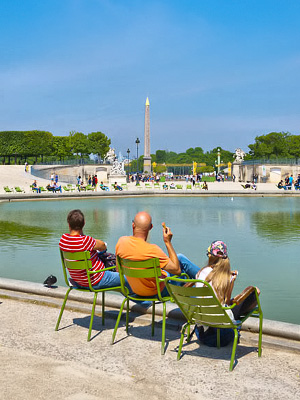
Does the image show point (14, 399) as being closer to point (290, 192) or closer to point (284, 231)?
point (284, 231)

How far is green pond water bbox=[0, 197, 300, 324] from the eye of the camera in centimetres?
842

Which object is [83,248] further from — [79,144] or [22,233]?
[79,144]

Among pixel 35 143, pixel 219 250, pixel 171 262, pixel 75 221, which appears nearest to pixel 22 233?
pixel 75 221

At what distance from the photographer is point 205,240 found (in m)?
13.3

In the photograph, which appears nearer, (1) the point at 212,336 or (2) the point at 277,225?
(1) the point at 212,336

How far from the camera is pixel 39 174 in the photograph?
6069 centimetres

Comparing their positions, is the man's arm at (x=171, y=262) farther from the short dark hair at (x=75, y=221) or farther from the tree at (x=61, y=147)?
the tree at (x=61, y=147)

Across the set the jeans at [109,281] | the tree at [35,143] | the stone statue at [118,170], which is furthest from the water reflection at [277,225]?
the tree at [35,143]

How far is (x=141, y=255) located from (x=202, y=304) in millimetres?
789

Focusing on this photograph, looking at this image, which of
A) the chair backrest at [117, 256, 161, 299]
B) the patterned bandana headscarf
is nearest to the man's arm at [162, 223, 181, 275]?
the chair backrest at [117, 256, 161, 299]

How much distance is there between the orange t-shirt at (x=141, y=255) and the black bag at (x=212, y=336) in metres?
0.54

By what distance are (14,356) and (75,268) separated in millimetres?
1015

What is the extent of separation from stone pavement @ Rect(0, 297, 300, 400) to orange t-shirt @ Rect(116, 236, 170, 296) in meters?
0.49

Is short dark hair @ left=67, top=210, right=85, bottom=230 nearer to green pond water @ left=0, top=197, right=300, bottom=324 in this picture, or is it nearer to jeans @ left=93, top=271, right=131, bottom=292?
jeans @ left=93, top=271, right=131, bottom=292
